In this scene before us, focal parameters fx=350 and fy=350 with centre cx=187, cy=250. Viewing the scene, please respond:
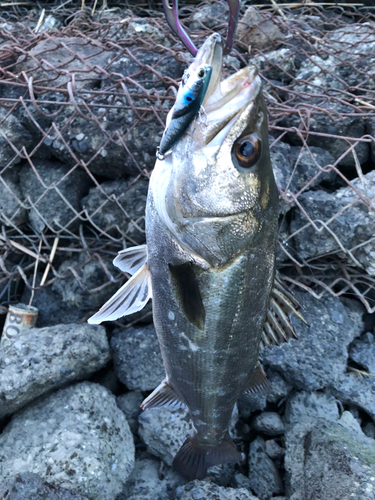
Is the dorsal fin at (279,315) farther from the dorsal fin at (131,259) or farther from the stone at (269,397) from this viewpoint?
the stone at (269,397)

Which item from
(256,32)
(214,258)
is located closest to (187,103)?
(214,258)

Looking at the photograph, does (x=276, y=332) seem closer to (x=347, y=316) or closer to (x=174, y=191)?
(x=174, y=191)

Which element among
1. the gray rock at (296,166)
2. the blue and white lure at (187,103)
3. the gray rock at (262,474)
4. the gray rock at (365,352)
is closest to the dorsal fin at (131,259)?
the blue and white lure at (187,103)

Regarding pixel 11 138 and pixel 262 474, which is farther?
pixel 11 138

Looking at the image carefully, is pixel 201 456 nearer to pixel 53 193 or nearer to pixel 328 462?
pixel 328 462

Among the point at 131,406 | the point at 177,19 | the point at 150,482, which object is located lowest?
the point at 150,482

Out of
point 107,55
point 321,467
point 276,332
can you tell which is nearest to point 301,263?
point 276,332
